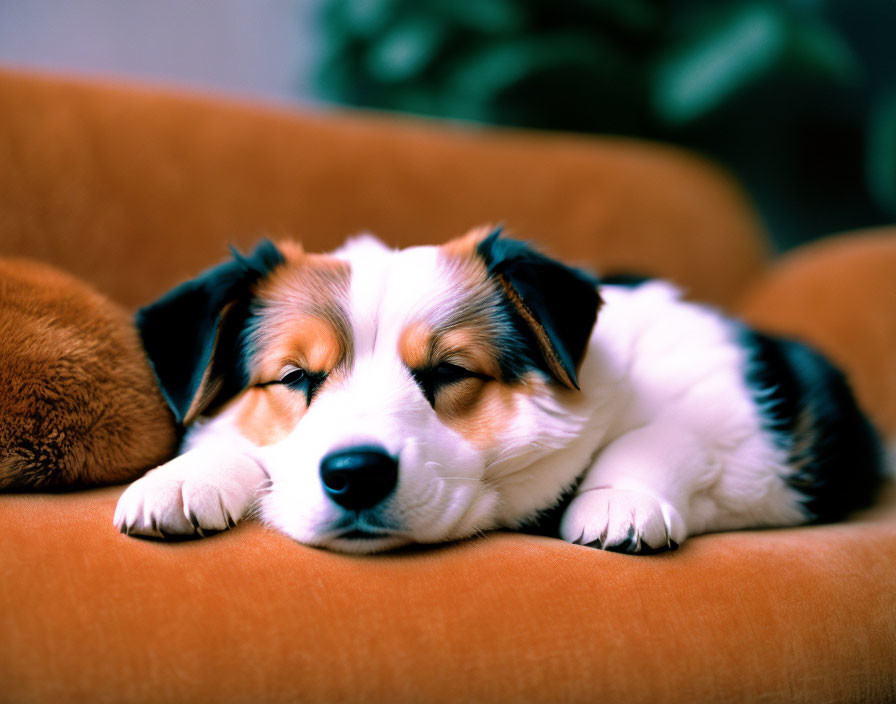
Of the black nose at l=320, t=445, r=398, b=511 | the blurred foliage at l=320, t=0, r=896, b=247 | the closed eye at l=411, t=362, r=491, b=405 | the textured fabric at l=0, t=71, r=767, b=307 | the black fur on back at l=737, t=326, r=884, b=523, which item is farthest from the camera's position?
the blurred foliage at l=320, t=0, r=896, b=247

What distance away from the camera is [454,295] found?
1.66 metres

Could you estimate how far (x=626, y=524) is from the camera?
1.48 metres

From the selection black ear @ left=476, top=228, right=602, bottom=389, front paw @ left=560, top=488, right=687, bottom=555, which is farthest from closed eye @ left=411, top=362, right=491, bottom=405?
front paw @ left=560, top=488, right=687, bottom=555

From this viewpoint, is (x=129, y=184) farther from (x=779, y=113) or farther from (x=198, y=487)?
(x=779, y=113)

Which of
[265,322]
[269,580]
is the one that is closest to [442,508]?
[269,580]

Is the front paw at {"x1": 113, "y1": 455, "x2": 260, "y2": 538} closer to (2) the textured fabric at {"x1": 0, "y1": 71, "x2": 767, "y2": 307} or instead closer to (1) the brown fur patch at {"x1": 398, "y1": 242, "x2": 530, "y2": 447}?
(1) the brown fur patch at {"x1": 398, "y1": 242, "x2": 530, "y2": 447}

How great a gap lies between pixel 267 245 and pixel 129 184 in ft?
3.64

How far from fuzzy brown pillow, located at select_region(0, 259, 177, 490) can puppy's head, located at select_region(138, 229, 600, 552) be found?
0.39 ft

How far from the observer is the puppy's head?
1.44 meters

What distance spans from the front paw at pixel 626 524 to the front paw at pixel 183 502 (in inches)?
28.6

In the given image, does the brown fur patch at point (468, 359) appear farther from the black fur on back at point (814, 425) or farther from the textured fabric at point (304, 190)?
the textured fabric at point (304, 190)

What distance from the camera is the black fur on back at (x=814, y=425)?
6.26 feet

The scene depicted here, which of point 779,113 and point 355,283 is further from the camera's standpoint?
point 779,113

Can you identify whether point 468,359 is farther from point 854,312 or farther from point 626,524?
point 854,312
